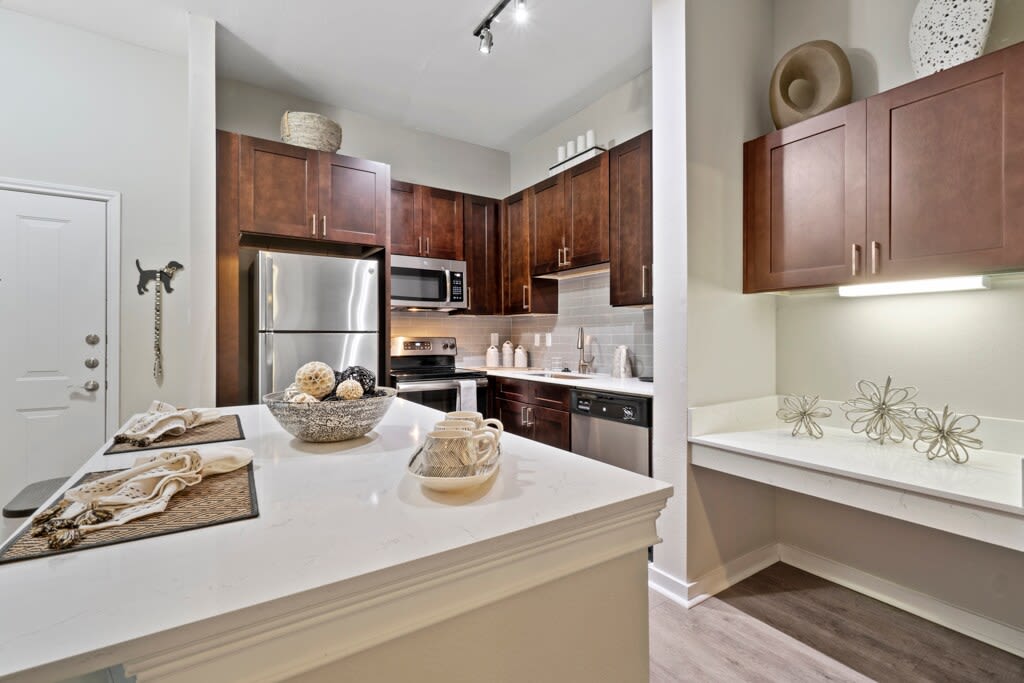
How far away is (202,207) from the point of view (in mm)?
2623

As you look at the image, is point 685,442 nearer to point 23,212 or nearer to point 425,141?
point 425,141

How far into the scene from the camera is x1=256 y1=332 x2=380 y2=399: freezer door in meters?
2.78

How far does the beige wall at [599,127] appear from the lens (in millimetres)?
3180

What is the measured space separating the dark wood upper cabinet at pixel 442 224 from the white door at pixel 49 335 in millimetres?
2029

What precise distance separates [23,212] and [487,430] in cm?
332

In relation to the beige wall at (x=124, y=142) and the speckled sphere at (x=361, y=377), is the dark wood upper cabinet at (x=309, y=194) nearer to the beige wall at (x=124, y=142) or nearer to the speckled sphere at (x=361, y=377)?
the beige wall at (x=124, y=142)

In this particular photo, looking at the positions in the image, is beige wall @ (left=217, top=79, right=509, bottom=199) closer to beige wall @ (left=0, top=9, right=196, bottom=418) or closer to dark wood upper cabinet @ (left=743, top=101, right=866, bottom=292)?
beige wall @ (left=0, top=9, right=196, bottom=418)

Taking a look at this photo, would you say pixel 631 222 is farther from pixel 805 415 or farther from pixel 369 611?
pixel 369 611

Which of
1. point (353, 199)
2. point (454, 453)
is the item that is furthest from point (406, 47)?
point (454, 453)

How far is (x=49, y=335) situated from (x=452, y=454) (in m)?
3.16

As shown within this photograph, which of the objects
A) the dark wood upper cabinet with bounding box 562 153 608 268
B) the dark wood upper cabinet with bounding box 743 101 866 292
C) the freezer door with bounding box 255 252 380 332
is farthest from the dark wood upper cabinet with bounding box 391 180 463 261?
the dark wood upper cabinet with bounding box 743 101 866 292

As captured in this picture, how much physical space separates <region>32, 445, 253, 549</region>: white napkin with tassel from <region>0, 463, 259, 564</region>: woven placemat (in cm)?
1

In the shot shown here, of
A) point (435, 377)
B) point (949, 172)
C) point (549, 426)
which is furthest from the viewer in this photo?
point (435, 377)

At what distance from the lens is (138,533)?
0.65 metres
